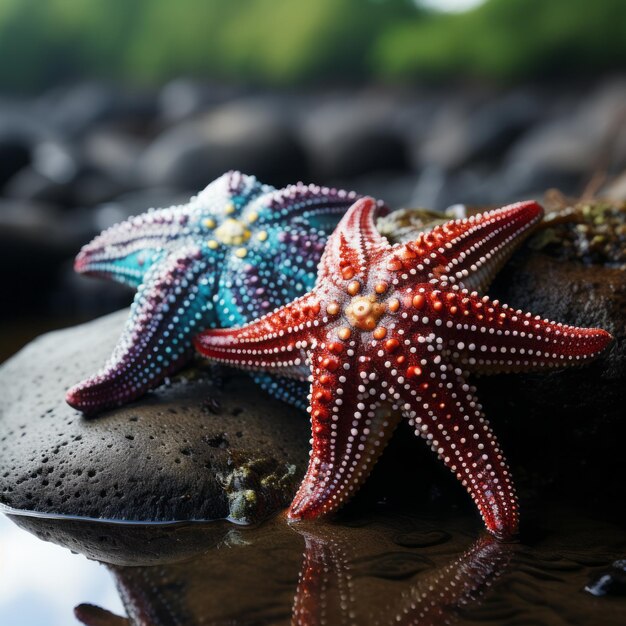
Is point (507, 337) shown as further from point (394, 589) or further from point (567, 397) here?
point (394, 589)

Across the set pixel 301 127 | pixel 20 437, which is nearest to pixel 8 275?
pixel 20 437

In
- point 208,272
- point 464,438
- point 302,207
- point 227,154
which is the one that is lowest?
point 464,438

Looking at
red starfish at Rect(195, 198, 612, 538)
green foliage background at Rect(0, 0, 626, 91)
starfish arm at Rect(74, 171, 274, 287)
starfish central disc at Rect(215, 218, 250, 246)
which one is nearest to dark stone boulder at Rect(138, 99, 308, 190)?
green foliage background at Rect(0, 0, 626, 91)

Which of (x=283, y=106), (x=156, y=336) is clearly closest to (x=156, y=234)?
(x=156, y=336)

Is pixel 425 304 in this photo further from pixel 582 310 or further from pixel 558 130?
pixel 558 130

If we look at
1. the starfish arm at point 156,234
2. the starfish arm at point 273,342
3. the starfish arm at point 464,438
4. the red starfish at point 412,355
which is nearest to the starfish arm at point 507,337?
the red starfish at point 412,355

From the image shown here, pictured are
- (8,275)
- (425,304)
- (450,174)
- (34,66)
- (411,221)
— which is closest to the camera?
(425,304)

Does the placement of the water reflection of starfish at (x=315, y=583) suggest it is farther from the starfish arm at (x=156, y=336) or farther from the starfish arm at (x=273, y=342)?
the starfish arm at (x=156, y=336)
